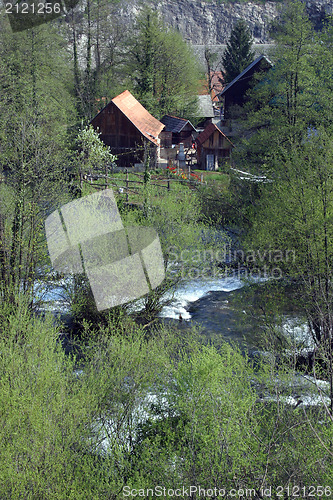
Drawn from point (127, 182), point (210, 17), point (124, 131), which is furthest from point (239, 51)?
point (210, 17)

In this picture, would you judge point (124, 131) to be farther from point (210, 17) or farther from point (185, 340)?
point (210, 17)

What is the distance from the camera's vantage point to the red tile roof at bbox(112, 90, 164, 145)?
32312mm

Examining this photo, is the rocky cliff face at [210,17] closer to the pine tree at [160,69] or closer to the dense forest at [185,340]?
the pine tree at [160,69]

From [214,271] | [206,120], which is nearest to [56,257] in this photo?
[214,271]

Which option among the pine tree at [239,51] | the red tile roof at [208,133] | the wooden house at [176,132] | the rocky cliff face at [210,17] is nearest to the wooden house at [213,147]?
the red tile roof at [208,133]

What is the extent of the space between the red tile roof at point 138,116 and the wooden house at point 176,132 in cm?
238

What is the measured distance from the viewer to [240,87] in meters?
38.6

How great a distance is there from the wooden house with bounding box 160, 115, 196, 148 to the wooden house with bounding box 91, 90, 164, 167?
12.9ft

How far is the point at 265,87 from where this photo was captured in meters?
21.6

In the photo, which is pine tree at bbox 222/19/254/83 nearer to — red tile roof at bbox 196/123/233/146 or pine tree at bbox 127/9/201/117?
pine tree at bbox 127/9/201/117

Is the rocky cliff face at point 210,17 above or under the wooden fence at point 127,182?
above

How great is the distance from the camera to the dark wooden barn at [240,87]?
36166 mm

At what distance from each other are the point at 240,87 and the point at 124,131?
11.9m

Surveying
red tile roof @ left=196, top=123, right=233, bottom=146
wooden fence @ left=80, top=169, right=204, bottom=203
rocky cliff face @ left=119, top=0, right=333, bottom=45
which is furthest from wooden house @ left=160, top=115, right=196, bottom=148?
rocky cliff face @ left=119, top=0, right=333, bottom=45
